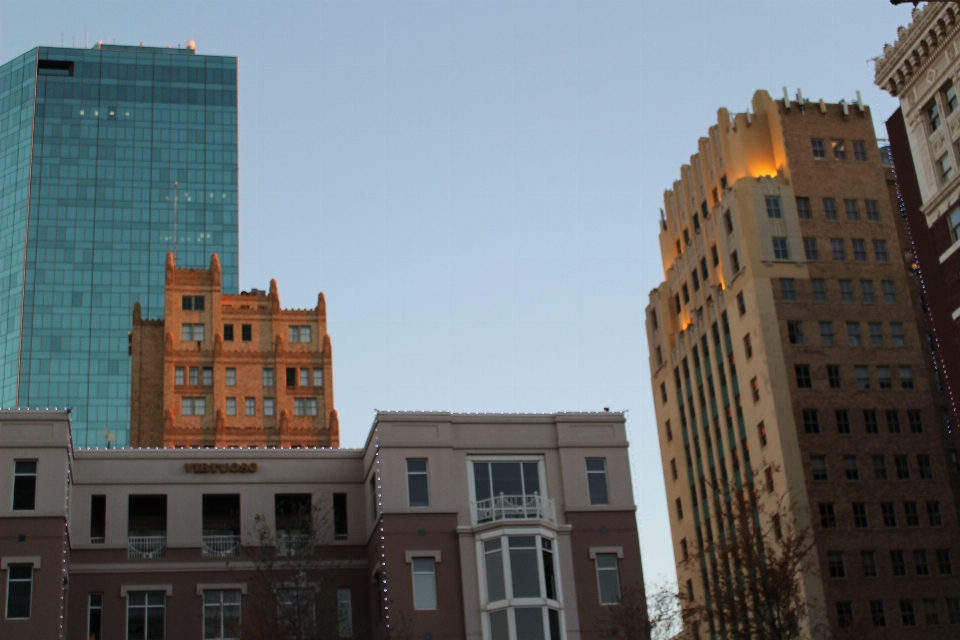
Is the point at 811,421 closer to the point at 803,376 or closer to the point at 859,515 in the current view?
the point at 803,376

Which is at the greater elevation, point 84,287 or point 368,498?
point 84,287

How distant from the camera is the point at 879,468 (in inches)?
3723

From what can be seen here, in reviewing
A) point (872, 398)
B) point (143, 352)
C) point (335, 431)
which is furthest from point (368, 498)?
point (143, 352)

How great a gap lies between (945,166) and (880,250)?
35611mm

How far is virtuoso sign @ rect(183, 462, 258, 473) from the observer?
63.3m

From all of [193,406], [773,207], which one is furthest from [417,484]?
[193,406]

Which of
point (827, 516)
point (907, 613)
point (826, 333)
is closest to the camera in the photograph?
point (907, 613)

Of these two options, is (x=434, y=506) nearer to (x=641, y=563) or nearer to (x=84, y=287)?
(x=641, y=563)

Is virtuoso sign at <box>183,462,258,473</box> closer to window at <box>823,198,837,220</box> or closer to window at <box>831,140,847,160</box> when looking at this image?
window at <box>823,198,837,220</box>

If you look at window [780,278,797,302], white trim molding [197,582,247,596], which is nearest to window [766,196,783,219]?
window [780,278,797,302]

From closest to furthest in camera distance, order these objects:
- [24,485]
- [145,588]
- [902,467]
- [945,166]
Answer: [24,485], [145,588], [945,166], [902,467]

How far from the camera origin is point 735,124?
4190 inches

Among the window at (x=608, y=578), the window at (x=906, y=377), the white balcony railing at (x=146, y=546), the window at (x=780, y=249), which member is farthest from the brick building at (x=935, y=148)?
the white balcony railing at (x=146, y=546)

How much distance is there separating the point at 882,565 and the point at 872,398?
1247 cm
